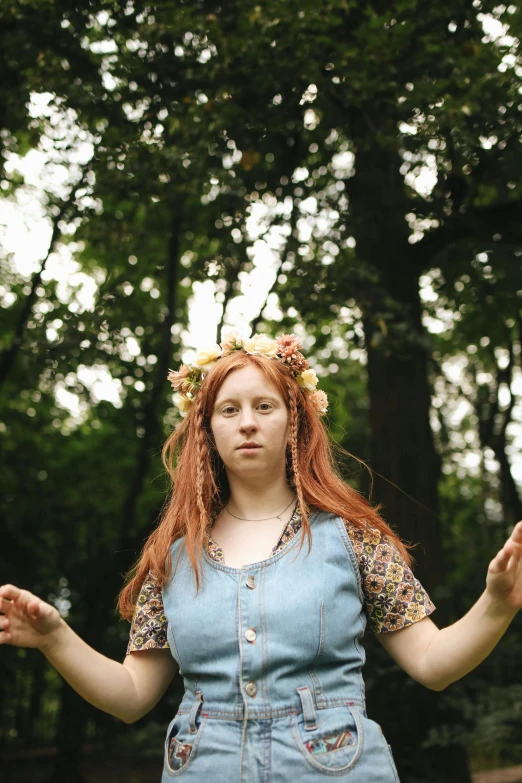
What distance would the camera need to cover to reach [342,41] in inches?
195

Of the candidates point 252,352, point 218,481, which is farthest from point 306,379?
point 218,481

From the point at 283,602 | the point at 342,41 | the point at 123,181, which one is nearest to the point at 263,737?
the point at 283,602

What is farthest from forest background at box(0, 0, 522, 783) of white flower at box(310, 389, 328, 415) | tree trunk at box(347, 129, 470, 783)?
white flower at box(310, 389, 328, 415)

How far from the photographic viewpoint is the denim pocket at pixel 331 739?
77.6 inches

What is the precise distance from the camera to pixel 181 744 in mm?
2115

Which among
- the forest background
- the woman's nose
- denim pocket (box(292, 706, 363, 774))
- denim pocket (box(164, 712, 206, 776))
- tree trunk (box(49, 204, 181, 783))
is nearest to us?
denim pocket (box(292, 706, 363, 774))

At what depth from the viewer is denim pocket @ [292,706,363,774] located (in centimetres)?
197

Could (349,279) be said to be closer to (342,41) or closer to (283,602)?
(342,41)

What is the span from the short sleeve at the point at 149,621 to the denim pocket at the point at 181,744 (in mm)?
225

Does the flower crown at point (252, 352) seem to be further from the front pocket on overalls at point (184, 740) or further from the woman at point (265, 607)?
the front pocket on overalls at point (184, 740)

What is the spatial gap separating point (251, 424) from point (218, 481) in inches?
14.1

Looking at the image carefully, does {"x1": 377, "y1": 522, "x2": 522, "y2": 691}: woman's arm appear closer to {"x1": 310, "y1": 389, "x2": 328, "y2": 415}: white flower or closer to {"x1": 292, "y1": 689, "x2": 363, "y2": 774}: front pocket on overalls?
{"x1": 292, "y1": 689, "x2": 363, "y2": 774}: front pocket on overalls

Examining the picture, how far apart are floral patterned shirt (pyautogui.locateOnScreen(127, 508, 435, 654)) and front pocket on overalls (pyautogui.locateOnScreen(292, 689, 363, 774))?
0.30 meters

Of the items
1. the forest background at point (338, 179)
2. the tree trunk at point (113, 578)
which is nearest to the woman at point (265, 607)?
the forest background at point (338, 179)
